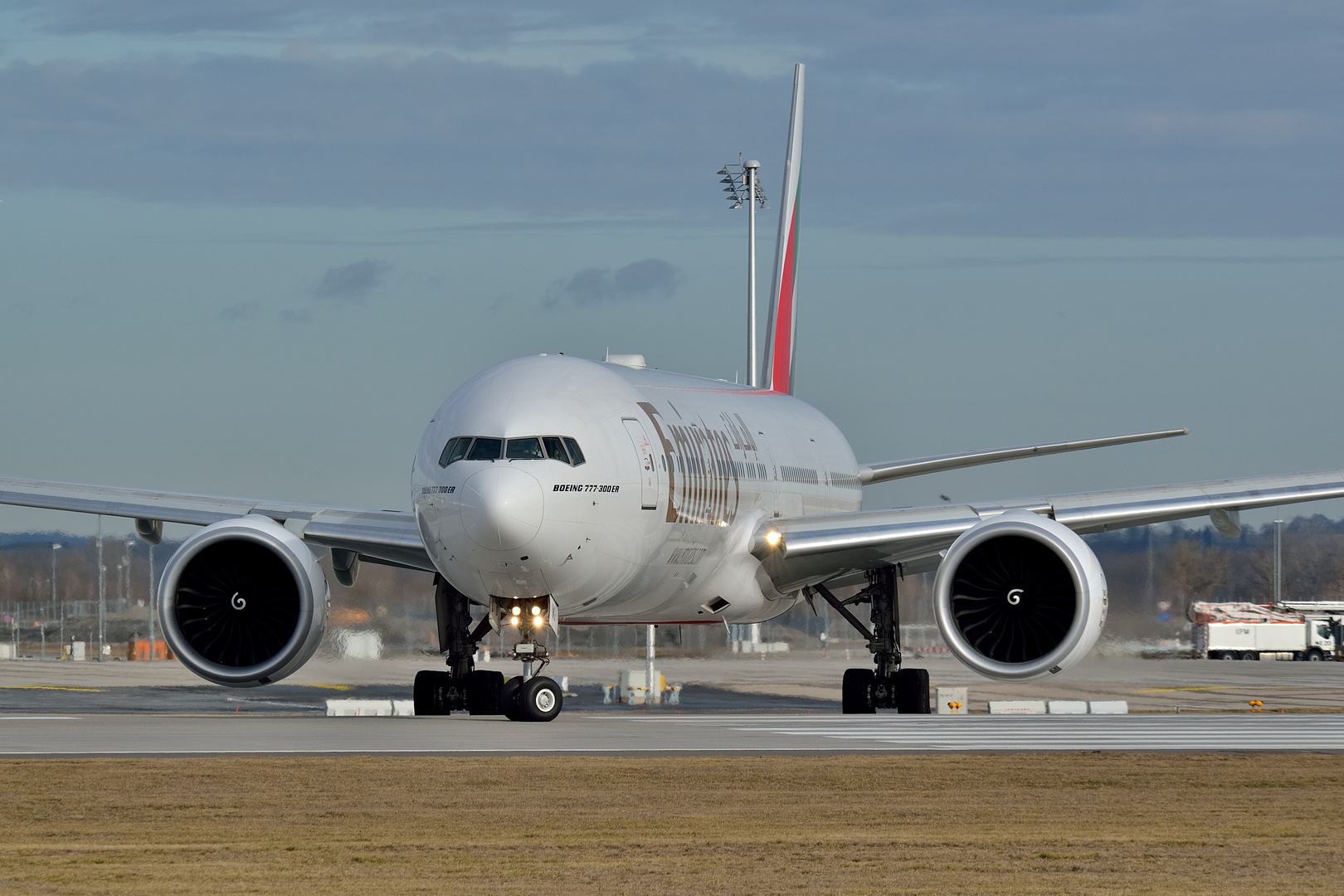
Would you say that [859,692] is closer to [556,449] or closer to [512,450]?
[556,449]

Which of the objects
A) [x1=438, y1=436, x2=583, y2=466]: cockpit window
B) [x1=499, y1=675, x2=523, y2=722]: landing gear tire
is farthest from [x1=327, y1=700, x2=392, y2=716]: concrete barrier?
[x1=438, y1=436, x2=583, y2=466]: cockpit window

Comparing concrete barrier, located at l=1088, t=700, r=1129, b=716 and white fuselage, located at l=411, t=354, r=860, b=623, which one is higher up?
white fuselage, located at l=411, t=354, r=860, b=623

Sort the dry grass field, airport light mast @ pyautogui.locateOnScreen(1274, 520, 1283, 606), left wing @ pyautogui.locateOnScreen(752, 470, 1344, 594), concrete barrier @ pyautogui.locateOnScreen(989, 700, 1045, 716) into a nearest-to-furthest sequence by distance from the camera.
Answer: the dry grass field
left wing @ pyautogui.locateOnScreen(752, 470, 1344, 594)
concrete barrier @ pyautogui.locateOnScreen(989, 700, 1045, 716)
airport light mast @ pyautogui.locateOnScreen(1274, 520, 1283, 606)

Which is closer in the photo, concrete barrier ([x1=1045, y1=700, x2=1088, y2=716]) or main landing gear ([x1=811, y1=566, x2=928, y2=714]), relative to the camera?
main landing gear ([x1=811, y1=566, x2=928, y2=714])

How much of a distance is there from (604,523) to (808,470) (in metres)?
9.05

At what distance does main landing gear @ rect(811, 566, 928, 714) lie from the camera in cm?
2539

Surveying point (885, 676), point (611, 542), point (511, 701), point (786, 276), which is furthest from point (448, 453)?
point (786, 276)

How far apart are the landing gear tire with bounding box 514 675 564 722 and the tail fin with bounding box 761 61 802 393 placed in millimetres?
13237

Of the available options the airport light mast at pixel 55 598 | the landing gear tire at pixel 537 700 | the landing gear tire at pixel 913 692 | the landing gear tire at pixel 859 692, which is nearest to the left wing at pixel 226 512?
the landing gear tire at pixel 537 700

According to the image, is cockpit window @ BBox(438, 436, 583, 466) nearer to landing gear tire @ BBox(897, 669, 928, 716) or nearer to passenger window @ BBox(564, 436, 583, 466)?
passenger window @ BBox(564, 436, 583, 466)

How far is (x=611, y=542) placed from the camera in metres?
20.1

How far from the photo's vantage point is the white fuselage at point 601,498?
62.4 ft

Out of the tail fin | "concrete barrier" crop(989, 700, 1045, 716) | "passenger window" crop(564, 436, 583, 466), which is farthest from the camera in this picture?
the tail fin

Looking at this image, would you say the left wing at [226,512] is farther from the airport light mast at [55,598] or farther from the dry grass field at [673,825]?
the airport light mast at [55,598]
